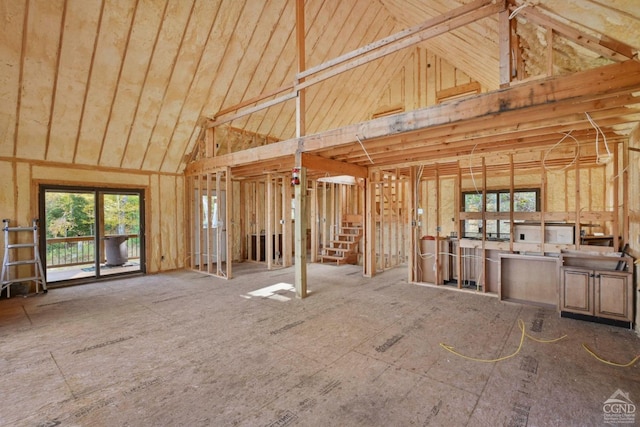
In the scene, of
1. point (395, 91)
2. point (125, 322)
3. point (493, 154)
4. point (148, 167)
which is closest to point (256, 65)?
point (148, 167)

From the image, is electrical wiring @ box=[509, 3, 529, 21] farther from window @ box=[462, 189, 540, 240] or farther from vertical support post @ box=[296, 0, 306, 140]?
window @ box=[462, 189, 540, 240]

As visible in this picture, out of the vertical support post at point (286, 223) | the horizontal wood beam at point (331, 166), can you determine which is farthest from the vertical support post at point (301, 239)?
the vertical support post at point (286, 223)

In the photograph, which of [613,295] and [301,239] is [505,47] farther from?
[301,239]

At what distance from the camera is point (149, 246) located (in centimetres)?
726

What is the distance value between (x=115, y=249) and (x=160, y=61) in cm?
527

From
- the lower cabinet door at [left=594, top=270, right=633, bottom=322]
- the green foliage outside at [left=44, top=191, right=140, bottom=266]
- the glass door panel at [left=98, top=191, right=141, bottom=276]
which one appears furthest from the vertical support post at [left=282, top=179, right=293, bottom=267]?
the lower cabinet door at [left=594, top=270, right=633, bottom=322]

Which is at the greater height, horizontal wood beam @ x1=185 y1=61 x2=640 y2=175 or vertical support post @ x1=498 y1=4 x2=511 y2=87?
vertical support post @ x1=498 y1=4 x2=511 y2=87

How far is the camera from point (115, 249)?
8.09 m

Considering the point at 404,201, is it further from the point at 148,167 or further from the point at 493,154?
the point at 148,167

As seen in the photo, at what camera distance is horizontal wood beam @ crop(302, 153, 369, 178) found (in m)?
5.19

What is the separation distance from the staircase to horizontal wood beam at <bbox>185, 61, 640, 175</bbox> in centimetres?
446

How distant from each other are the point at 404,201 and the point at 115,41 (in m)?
7.87

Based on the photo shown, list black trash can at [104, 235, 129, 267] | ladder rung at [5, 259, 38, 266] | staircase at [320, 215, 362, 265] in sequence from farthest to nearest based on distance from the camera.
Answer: staircase at [320, 215, 362, 265]
black trash can at [104, 235, 129, 267]
ladder rung at [5, 259, 38, 266]

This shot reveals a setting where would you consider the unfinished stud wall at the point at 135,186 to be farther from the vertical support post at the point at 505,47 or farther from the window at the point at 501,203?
the window at the point at 501,203
